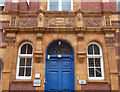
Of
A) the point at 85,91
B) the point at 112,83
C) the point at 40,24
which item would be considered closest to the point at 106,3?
the point at 40,24

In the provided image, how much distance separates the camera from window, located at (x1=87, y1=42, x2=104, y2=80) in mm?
6886

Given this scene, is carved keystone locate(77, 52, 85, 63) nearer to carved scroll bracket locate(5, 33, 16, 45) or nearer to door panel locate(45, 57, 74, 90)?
door panel locate(45, 57, 74, 90)

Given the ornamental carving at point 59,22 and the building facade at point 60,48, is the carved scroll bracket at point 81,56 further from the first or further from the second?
the ornamental carving at point 59,22

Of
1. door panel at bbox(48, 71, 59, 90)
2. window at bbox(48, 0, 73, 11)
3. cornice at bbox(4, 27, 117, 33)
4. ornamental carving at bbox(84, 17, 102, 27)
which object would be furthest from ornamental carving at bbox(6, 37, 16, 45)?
ornamental carving at bbox(84, 17, 102, 27)

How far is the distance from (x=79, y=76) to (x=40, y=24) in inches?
136

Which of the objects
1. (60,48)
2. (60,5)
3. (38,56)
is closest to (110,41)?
(60,48)

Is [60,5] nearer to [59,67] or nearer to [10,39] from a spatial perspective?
[10,39]

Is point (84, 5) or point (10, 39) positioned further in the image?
point (84, 5)

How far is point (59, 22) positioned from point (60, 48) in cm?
146

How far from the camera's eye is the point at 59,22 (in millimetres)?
7375

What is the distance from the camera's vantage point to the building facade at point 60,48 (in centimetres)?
662

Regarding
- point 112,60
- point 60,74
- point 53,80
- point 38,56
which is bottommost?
point 53,80

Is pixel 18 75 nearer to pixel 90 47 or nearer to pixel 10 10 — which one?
pixel 10 10

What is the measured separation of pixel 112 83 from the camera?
6.50 metres
